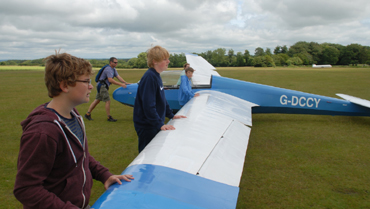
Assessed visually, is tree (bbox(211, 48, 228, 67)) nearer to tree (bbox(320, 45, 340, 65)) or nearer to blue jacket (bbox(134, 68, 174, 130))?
tree (bbox(320, 45, 340, 65))

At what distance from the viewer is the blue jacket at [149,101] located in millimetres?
2746

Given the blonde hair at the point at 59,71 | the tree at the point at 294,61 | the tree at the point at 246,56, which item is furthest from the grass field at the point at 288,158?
the tree at the point at 294,61

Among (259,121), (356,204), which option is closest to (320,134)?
(259,121)

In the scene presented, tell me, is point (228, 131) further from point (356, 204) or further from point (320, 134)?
point (320, 134)

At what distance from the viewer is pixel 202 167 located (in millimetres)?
2135

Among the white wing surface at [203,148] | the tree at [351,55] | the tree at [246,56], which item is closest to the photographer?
the white wing surface at [203,148]

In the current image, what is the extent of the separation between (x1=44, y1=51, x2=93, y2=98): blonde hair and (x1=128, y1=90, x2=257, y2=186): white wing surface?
1033 mm

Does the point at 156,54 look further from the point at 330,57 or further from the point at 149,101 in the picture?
the point at 330,57

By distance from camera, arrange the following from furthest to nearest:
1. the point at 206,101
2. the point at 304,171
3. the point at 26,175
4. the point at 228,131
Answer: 1. the point at 206,101
2. the point at 304,171
3. the point at 228,131
4. the point at 26,175

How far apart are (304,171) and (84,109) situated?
8.47m

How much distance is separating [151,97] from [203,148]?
0.87m

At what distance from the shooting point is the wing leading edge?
1.58m

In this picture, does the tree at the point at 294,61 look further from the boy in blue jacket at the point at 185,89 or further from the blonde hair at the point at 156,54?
the blonde hair at the point at 156,54

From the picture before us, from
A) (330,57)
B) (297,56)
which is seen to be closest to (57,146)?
(297,56)
